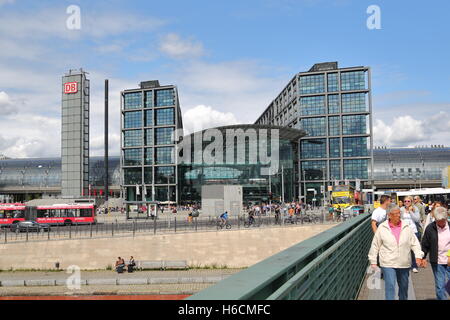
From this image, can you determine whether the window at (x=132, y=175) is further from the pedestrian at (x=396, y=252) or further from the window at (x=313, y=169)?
the pedestrian at (x=396, y=252)

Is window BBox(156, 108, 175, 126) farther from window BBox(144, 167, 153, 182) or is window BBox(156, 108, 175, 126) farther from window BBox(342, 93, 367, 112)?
window BBox(342, 93, 367, 112)

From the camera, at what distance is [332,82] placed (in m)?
88.4

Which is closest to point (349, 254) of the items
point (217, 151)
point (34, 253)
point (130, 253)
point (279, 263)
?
point (279, 263)

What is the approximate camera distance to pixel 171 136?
9381 cm

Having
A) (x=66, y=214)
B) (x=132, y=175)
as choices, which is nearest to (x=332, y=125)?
(x=132, y=175)

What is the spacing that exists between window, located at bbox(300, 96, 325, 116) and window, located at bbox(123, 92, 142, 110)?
34.5 m


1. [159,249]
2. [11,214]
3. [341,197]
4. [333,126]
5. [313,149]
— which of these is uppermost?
[333,126]

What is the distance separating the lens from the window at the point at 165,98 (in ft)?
309

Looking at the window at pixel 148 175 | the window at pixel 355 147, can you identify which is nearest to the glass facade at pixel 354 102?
the window at pixel 355 147

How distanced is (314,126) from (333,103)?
19.3 ft

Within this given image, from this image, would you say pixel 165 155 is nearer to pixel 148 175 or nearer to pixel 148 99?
pixel 148 175
